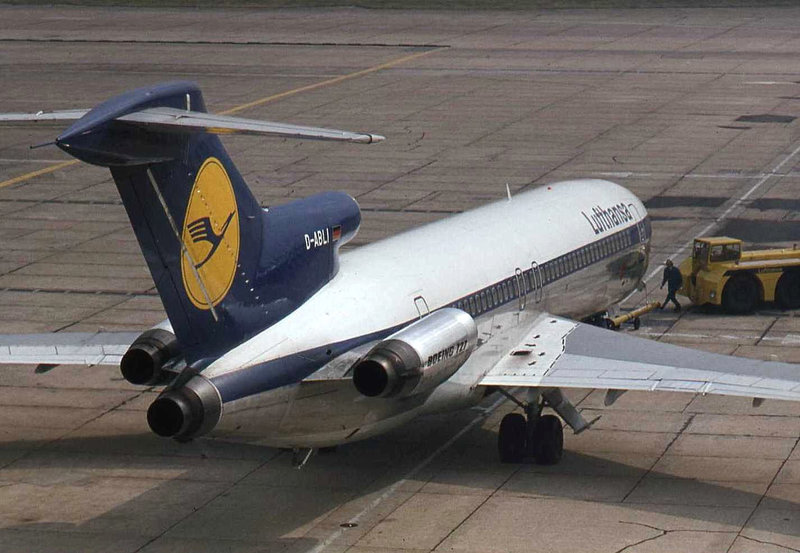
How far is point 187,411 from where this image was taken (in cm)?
1861

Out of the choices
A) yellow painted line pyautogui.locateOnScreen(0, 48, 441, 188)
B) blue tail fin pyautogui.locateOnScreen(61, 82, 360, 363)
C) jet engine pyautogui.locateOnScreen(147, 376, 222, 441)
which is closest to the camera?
blue tail fin pyautogui.locateOnScreen(61, 82, 360, 363)

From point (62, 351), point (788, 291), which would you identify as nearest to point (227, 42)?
point (788, 291)


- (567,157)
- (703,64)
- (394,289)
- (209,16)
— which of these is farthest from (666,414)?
(209,16)

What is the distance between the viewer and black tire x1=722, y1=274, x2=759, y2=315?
3441 cm

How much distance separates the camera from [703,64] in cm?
7444

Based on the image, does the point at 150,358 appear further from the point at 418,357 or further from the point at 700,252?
the point at 700,252

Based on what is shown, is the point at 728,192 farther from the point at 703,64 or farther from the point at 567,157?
the point at 703,64

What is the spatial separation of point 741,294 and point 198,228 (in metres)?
18.5

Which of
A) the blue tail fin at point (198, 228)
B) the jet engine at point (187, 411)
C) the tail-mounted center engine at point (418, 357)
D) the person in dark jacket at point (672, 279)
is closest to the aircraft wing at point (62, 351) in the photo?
the blue tail fin at point (198, 228)

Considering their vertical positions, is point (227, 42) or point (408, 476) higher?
point (227, 42)

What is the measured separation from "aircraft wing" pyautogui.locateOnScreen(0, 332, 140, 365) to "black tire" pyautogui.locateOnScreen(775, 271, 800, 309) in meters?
16.7

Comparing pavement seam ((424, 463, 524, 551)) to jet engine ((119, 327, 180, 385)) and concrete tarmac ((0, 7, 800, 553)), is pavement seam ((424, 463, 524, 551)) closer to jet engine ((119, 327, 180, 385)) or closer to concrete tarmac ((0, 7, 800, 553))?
concrete tarmac ((0, 7, 800, 553))

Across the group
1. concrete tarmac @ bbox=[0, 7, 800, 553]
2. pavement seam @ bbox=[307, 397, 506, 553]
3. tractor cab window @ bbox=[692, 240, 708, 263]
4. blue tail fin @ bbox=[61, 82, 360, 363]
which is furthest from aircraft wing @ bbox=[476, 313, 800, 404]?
tractor cab window @ bbox=[692, 240, 708, 263]

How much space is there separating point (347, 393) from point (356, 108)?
42779 mm
